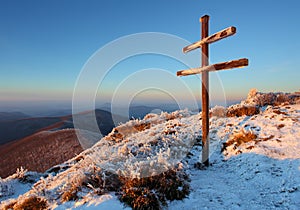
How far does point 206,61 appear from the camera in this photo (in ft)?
22.7

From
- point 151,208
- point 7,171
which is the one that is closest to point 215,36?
point 151,208

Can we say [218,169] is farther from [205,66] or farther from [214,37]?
[214,37]

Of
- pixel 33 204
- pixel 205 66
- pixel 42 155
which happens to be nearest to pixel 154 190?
pixel 33 204

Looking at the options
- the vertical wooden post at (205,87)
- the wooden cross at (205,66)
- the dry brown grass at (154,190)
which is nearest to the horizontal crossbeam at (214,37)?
the wooden cross at (205,66)

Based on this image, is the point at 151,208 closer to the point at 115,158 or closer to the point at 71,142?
the point at 115,158

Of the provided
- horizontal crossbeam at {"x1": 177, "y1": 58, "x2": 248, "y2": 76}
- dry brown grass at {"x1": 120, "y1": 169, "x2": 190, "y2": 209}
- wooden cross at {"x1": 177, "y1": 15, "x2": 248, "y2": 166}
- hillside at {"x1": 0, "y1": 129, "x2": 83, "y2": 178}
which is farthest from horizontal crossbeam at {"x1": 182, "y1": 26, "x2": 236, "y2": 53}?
hillside at {"x1": 0, "y1": 129, "x2": 83, "y2": 178}

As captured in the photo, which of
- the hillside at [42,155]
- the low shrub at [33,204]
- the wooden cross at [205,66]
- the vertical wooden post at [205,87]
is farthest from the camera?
the hillside at [42,155]

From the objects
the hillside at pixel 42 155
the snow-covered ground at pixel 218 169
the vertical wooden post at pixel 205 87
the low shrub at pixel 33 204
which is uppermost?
the vertical wooden post at pixel 205 87

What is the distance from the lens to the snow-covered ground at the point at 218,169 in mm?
4469

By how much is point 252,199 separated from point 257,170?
1.59 m

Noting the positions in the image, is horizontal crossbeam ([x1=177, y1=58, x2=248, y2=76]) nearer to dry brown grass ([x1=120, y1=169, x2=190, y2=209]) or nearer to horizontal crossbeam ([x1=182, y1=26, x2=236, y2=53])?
horizontal crossbeam ([x1=182, y1=26, x2=236, y2=53])

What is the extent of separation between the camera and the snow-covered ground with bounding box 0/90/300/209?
4.47 metres

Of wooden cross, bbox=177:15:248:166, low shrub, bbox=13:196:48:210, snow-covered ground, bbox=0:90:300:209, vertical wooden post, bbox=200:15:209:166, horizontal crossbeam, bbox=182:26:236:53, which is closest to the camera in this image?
snow-covered ground, bbox=0:90:300:209

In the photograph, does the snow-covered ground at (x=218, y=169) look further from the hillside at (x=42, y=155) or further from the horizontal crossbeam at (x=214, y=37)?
the hillside at (x=42, y=155)
